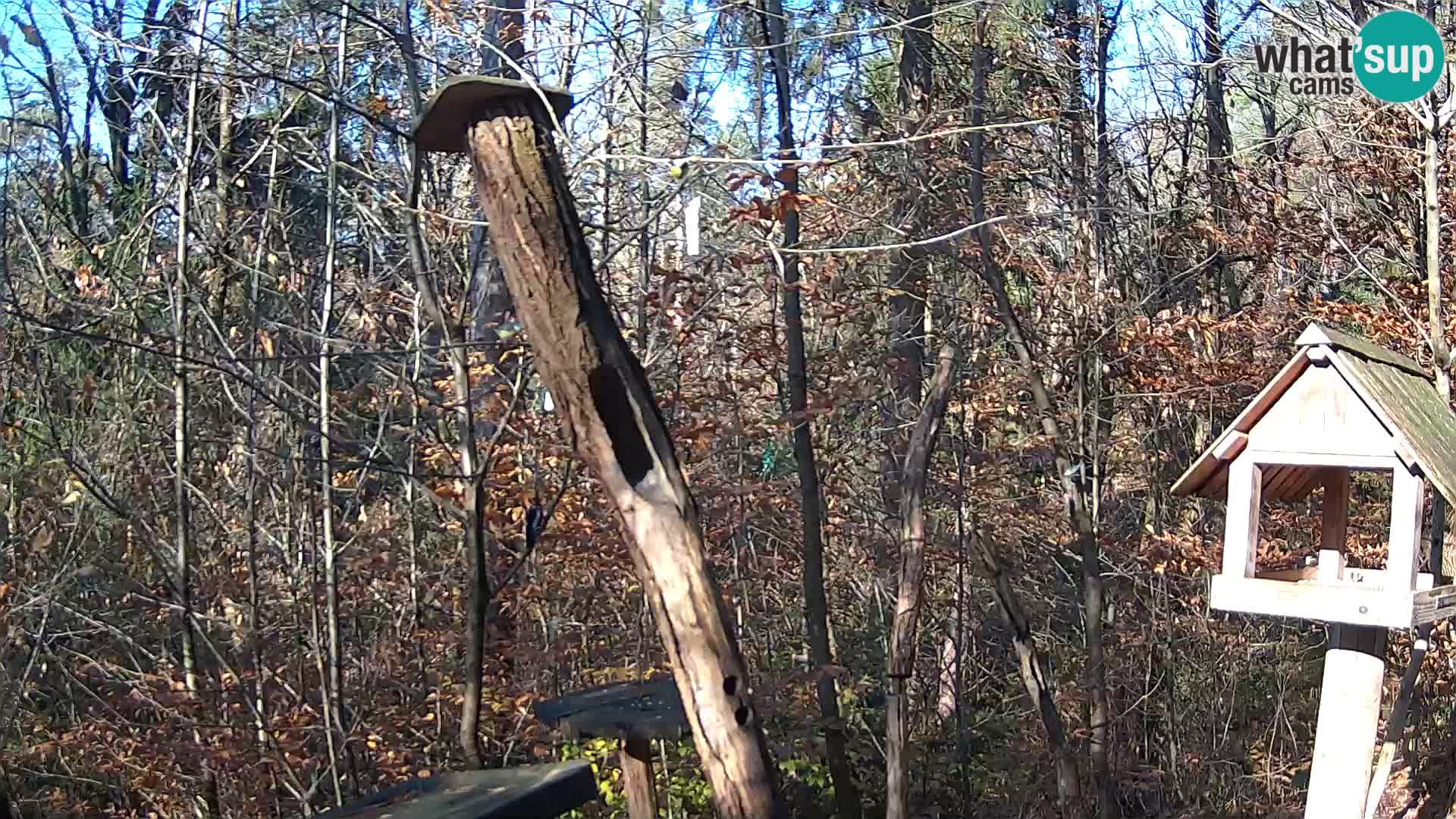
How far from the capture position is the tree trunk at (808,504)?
6984 millimetres

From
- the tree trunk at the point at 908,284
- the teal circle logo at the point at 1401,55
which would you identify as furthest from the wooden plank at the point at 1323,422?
the tree trunk at the point at 908,284

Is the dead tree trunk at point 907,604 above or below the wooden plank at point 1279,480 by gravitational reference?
below

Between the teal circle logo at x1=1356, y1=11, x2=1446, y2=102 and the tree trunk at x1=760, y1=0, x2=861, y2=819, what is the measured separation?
2991 mm

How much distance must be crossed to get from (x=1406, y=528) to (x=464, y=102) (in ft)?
9.63

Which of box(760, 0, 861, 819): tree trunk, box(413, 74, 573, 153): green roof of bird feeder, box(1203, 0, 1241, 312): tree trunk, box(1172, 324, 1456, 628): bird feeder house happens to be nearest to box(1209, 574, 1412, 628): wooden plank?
box(1172, 324, 1456, 628): bird feeder house

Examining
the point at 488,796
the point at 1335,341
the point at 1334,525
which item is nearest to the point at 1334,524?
the point at 1334,525

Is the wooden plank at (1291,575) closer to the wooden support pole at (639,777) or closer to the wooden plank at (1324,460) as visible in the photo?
the wooden plank at (1324,460)

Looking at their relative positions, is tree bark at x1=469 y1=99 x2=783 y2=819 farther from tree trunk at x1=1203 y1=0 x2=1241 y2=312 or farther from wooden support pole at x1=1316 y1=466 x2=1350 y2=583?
tree trunk at x1=1203 y1=0 x2=1241 y2=312

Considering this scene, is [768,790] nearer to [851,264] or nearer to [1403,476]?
[1403,476]

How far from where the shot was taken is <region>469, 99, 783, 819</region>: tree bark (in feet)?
10.0

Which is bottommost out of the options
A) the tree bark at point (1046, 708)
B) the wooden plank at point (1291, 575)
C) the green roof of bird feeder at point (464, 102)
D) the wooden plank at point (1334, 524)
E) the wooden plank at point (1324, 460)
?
the tree bark at point (1046, 708)

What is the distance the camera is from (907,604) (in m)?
5.01

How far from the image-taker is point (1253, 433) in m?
3.93

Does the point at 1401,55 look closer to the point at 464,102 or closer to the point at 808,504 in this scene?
the point at 808,504
